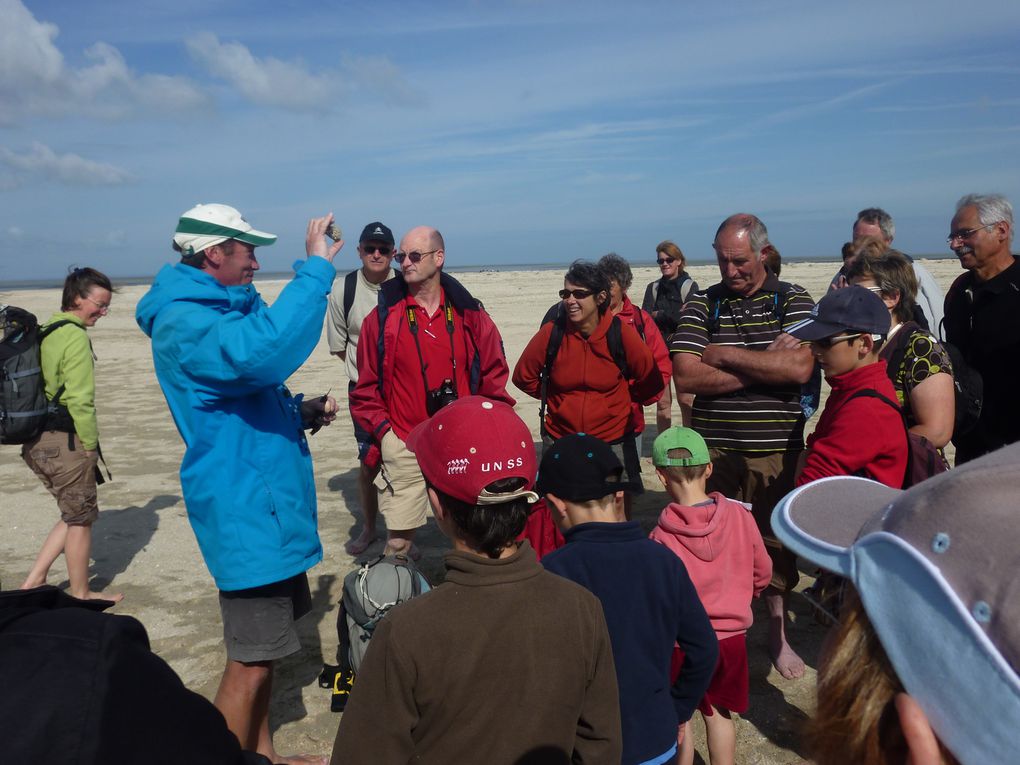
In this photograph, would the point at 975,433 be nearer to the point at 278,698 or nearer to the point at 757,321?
the point at 757,321

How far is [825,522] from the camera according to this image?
1.24m

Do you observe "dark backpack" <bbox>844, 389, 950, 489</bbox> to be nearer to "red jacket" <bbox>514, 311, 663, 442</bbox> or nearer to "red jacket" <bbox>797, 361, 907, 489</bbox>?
"red jacket" <bbox>797, 361, 907, 489</bbox>

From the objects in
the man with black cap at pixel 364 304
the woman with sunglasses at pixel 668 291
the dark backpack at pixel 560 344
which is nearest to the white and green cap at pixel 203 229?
the dark backpack at pixel 560 344

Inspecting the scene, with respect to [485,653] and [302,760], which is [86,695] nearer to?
[485,653]

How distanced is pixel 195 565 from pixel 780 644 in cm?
442

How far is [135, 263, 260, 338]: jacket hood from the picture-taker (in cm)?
305

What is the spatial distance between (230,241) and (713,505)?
227cm

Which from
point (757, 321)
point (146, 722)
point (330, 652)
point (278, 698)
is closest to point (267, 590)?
point (278, 698)

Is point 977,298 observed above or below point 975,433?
above

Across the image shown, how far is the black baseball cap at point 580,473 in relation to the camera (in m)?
2.76

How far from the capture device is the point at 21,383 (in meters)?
5.11

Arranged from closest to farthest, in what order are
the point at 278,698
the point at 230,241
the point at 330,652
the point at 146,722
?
the point at 146,722 < the point at 230,241 < the point at 278,698 < the point at 330,652

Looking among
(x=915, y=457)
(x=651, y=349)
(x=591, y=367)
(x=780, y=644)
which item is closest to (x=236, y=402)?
(x=591, y=367)

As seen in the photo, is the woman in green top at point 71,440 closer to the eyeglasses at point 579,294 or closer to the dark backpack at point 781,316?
the eyeglasses at point 579,294
